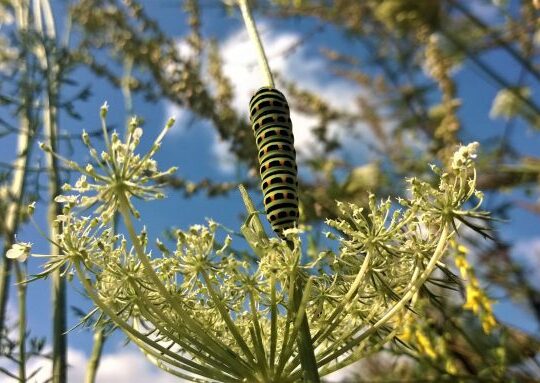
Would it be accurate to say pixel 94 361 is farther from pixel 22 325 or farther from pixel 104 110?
pixel 104 110

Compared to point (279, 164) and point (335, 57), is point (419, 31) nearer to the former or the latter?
point (335, 57)

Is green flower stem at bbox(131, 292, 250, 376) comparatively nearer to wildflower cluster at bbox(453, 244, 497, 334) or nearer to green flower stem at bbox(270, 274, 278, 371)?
green flower stem at bbox(270, 274, 278, 371)

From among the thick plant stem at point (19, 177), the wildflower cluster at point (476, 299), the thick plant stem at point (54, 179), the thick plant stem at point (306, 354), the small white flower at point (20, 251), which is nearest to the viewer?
the thick plant stem at point (306, 354)

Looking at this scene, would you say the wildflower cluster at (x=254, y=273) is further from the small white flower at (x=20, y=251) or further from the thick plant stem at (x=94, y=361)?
the thick plant stem at (x=94, y=361)

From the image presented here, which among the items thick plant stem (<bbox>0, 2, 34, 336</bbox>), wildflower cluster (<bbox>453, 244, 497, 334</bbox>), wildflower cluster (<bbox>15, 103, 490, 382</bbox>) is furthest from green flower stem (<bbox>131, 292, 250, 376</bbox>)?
wildflower cluster (<bbox>453, 244, 497, 334</bbox>)

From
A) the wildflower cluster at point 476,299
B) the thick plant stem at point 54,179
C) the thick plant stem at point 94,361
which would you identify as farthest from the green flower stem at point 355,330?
the wildflower cluster at point 476,299

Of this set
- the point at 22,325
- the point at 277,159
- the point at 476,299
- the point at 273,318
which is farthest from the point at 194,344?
the point at 476,299
